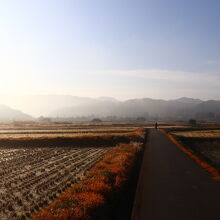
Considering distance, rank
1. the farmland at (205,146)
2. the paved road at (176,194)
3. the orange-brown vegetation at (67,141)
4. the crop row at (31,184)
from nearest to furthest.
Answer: the paved road at (176,194)
the crop row at (31,184)
the farmland at (205,146)
the orange-brown vegetation at (67,141)

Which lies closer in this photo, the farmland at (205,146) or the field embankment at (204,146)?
the field embankment at (204,146)

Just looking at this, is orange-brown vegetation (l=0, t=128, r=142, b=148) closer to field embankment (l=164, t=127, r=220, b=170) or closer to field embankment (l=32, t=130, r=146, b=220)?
field embankment (l=164, t=127, r=220, b=170)

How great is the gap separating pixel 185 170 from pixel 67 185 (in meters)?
8.16

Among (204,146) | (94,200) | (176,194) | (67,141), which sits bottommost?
(204,146)

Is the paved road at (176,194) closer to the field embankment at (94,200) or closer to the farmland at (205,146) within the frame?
the field embankment at (94,200)

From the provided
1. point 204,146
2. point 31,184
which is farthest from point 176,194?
point 204,146

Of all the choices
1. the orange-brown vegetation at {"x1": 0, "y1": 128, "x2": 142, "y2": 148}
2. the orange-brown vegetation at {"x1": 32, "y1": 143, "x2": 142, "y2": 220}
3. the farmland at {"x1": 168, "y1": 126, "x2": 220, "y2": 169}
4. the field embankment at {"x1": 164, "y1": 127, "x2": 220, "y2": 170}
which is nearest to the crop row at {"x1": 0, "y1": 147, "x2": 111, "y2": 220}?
the orange-brown vegetation at {"x1": 32, "y1": 143, "x2": 142, "y2": 220}

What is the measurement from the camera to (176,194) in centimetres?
1164

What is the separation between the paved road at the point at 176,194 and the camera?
9211mm

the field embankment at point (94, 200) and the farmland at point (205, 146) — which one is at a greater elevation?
the field embankment at point (94, 200)

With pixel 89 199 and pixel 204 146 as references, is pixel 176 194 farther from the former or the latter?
pixel 204 146

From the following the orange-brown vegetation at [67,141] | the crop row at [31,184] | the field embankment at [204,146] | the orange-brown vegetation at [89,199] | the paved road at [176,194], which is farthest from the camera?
the orange-brown vegetation at [67,141]

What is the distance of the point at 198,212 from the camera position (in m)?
9.34

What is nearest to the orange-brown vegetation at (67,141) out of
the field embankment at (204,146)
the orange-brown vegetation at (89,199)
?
the field embankment at (204,146)
